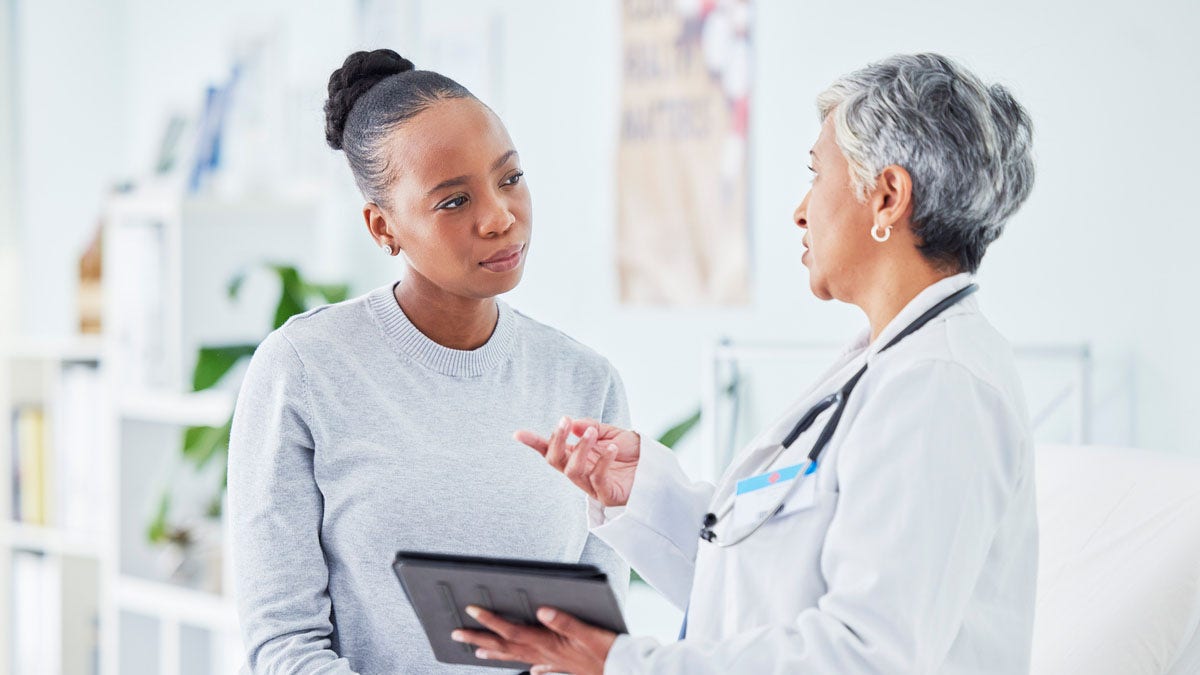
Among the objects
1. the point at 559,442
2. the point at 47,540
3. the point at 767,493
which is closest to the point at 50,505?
the point at 47,540

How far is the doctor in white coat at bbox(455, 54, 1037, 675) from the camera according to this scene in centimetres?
96

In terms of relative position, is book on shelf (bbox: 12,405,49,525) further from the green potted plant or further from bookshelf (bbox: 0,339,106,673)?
the green potted plant

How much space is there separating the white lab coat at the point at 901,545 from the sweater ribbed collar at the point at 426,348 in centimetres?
43

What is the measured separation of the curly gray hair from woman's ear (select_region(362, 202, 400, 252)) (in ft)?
1.79

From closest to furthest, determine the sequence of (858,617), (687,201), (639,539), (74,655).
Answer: (858,617)
(639,539)
(687,201)
(74,655)

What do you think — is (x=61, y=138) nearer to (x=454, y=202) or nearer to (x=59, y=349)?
(x=59, y=349)

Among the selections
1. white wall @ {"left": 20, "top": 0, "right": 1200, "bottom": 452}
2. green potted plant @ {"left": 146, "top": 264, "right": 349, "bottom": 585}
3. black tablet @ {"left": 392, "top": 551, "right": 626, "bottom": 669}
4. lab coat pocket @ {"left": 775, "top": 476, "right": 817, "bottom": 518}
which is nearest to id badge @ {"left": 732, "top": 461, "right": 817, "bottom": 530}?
lab coat pocket @ {"left": 775, "top": 476, "right": 817, "bottom": 518}

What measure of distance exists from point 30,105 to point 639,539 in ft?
10.4

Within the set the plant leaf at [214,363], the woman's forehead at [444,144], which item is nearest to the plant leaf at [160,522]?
the plant leaf at [214,363]

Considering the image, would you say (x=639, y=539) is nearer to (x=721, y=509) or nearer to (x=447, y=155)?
(x=721, y=509)

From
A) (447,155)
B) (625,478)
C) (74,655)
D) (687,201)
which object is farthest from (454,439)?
(74,655)

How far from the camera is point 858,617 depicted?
0.95m

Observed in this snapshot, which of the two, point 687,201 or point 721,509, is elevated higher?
point 687,201

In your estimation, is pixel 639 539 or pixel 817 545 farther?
pixel 639 539
